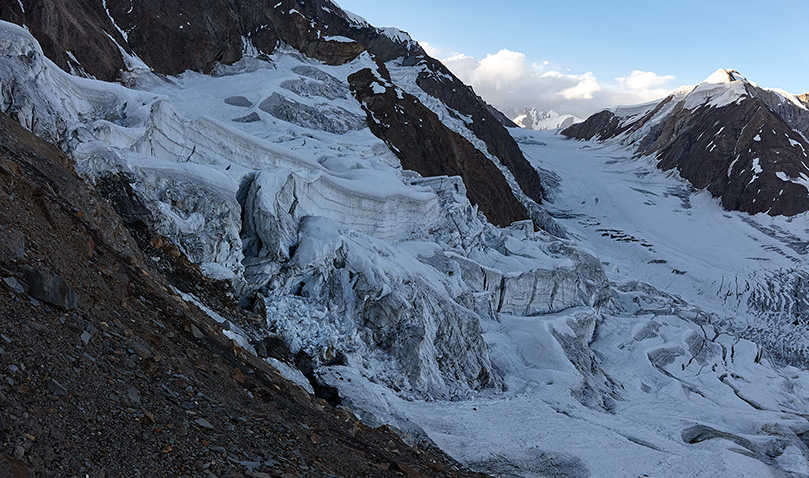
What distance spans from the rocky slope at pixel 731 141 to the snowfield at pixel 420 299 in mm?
52590

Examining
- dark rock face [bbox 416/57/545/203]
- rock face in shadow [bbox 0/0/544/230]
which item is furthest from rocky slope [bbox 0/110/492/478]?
dark rock face [bbox 416/57/545/203]

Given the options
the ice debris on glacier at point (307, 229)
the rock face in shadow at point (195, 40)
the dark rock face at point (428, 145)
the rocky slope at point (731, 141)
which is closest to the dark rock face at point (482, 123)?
the rock face in shadow at point (195, 40)

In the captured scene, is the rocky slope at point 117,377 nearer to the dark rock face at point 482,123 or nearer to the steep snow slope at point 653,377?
the steep snow slope at point 653,377

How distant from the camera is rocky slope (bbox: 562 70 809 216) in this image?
84.7m

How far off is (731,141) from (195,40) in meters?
86.3

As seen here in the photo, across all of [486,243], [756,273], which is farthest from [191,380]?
[756,273]

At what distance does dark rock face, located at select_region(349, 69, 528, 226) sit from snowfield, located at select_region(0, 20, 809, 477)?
806 cm

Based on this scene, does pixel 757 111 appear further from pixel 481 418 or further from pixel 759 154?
pixel 481 418

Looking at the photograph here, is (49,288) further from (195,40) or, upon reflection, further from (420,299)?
(195,40)

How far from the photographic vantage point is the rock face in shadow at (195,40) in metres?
35.9

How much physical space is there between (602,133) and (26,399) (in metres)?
141

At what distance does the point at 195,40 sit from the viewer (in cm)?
4975

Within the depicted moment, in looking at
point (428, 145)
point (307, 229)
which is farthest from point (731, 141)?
point (307, 229)

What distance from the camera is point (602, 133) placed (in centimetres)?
13488
